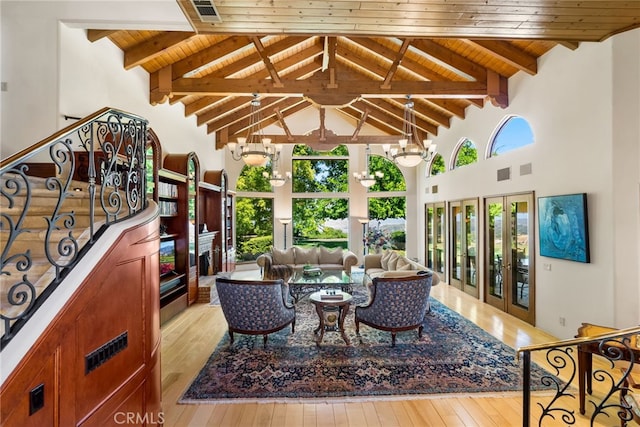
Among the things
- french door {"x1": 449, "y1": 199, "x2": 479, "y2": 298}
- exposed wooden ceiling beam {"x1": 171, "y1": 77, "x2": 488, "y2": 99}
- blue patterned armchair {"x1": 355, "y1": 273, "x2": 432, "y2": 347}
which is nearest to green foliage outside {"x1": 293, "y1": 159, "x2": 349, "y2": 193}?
french door {"x1": 449, "y1": 199, "x2": 479, "y2": 298}

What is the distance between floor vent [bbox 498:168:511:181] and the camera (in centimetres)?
571

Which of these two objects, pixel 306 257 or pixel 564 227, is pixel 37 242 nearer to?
pixel 564 227

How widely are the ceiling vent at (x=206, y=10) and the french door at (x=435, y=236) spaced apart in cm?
716

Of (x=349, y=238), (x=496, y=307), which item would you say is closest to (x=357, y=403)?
(x=496, y=307)

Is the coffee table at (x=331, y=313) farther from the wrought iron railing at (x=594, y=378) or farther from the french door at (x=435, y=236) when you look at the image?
the french door at (x=435, y=236)

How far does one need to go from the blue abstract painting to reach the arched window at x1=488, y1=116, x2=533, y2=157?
4.16 ft

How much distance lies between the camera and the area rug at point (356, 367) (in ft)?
10.5

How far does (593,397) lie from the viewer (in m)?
3.08

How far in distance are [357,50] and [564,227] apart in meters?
5.46

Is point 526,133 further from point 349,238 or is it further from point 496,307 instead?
point 349,238

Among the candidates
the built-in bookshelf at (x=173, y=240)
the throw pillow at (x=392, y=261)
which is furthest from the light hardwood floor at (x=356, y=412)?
the throw pillow at (x=392, y=261)

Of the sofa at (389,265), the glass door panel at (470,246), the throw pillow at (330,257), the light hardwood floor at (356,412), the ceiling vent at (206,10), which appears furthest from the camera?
the throw pillow at (330,257)

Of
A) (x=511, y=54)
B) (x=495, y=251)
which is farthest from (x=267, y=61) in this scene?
(x=495, y=251)

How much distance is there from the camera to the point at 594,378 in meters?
2.91
